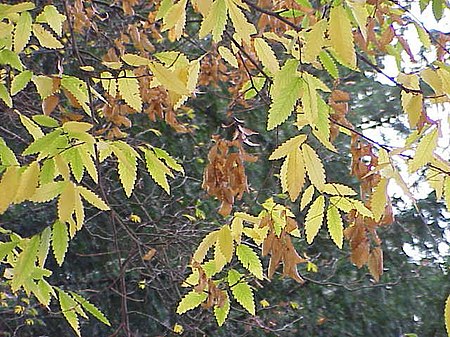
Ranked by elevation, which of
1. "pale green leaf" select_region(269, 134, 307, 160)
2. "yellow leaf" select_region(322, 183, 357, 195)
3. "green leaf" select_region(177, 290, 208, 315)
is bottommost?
"green leaf" select_region(177, 290, 208, 315)

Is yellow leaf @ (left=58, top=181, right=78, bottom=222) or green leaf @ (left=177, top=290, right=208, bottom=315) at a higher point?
yellow leaf @ (left=58, top=181, right=78, bottom=222)

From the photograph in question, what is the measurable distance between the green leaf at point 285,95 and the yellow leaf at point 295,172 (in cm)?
9

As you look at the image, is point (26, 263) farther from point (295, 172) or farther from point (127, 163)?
point (295, 172)

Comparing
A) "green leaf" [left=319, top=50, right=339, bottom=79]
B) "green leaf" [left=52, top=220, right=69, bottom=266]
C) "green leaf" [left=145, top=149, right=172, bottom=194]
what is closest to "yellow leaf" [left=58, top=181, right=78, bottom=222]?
"green leaf" [left=52, top=220, right=69, bottom=266]

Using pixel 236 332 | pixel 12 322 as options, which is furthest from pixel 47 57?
pixel 236 332

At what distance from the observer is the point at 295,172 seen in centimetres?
90

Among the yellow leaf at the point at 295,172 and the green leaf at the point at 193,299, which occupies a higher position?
the yellow leaf at the point at 295,172

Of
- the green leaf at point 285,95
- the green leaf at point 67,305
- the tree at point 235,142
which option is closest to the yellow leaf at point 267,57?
the tree at point 235,142

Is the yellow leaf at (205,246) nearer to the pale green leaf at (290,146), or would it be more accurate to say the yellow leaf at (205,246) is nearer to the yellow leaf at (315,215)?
the yellow leaf at (315,215)

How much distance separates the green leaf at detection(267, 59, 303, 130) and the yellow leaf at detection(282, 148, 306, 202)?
3.5 inches

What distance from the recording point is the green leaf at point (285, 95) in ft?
2.65

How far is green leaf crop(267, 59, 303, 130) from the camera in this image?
81 centimetres

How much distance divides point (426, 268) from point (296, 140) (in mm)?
2290

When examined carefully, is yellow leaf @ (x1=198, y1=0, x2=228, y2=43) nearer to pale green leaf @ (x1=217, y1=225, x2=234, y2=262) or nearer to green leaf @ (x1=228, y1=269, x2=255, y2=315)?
pale green leaf @ (x1=217, y1=225, x2=234, y2=262)
